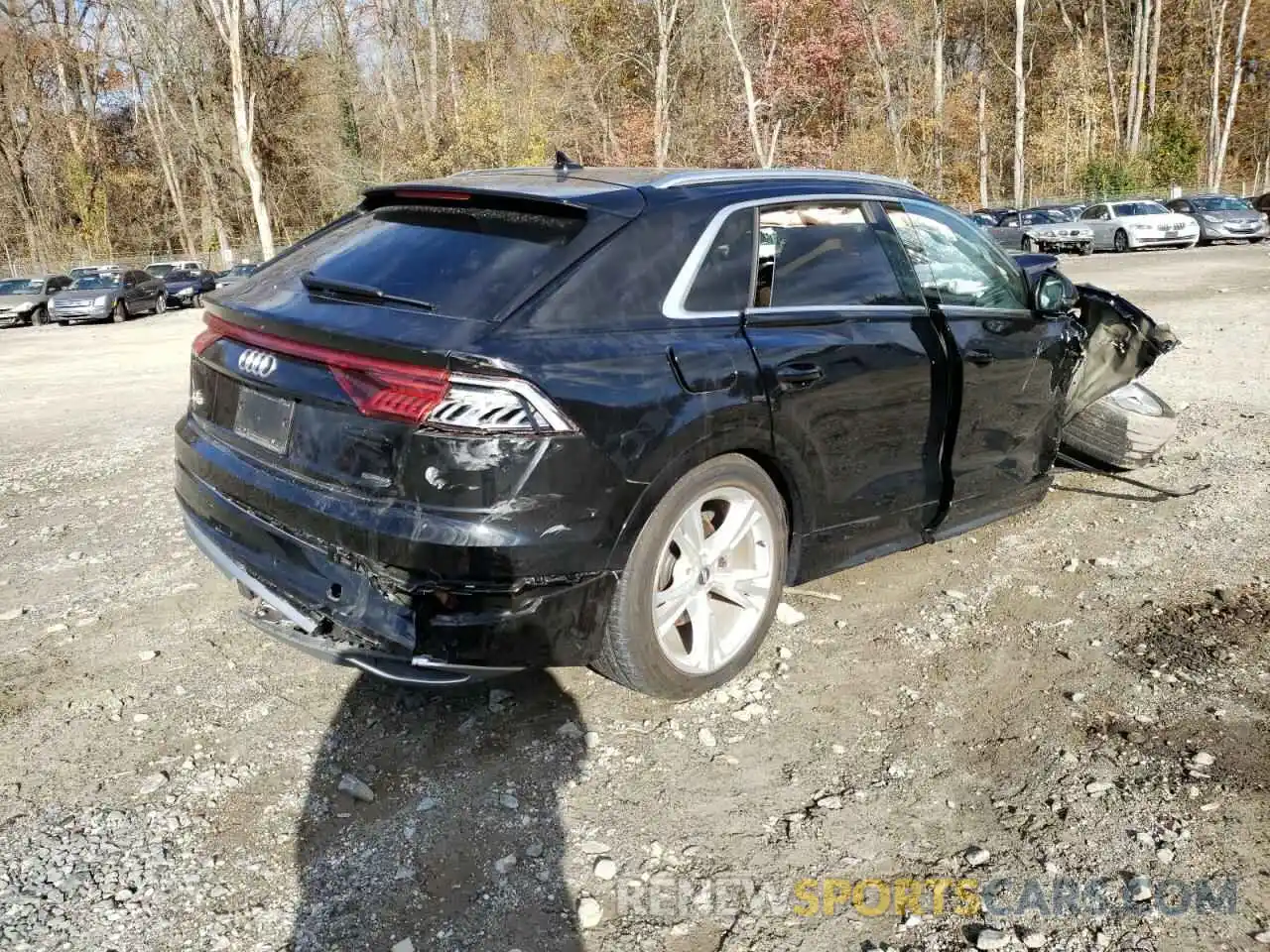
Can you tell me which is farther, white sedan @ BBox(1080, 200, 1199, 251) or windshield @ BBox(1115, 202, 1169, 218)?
windshield @ BBox(1115, 202, 1169, 218)

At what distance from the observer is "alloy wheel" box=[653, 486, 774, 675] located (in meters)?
3.27

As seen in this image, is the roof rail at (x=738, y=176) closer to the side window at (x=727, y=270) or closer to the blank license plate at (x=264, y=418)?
the side window at (x=727, y=270)

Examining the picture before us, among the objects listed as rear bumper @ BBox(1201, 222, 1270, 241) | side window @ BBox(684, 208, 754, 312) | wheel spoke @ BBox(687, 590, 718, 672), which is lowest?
rear bumper @ BBox(1201, 222, 1270, 241)

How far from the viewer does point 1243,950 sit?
2.32m

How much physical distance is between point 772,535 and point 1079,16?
58.9 m

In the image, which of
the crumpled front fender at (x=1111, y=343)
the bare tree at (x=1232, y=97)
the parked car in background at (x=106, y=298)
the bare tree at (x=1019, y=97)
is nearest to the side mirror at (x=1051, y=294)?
the crumpled front fender at (x=1111, y=343)

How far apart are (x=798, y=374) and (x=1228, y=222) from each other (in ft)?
103

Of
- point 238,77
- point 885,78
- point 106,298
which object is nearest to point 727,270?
point 106,298

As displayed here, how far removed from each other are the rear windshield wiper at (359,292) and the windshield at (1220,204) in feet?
109

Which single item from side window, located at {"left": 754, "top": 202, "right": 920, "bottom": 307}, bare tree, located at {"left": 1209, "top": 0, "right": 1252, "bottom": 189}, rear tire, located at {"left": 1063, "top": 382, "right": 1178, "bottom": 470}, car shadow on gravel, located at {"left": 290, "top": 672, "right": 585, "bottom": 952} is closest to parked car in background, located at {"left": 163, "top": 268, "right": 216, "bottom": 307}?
rear tire, located at {"left": 1063, "top": 382, "right": 1178, "bottom": 470}

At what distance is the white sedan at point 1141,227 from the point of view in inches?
1110

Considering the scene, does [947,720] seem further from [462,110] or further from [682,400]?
[462,110]

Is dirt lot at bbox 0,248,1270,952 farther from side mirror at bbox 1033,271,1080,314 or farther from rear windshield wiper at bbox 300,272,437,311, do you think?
rear windshield wiper at bbox 300,272,437,311

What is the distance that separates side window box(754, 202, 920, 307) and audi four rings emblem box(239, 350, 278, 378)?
162 cm
